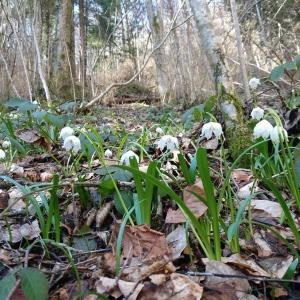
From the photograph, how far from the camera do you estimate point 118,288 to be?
102cm

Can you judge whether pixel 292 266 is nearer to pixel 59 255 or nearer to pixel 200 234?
pixel 200 234

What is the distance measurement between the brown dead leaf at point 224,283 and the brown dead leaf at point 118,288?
0.20 meters

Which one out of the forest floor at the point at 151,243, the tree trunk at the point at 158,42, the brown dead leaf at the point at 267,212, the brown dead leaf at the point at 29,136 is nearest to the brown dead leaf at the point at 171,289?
the forest floor at the point at 151,243

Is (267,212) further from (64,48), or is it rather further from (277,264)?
(64,48)

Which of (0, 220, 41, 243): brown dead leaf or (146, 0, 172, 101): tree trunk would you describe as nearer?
(0, 220, 41, 243): brown dead leaf

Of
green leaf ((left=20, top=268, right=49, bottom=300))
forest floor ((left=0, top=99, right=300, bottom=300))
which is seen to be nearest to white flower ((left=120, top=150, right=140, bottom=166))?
forest floor ((left=0, top=99, right=300, bottom=300))

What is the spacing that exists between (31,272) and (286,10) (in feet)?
34.5

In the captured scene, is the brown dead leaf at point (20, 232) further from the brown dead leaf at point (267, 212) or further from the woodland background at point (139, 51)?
the woodland background at point (139, 51)

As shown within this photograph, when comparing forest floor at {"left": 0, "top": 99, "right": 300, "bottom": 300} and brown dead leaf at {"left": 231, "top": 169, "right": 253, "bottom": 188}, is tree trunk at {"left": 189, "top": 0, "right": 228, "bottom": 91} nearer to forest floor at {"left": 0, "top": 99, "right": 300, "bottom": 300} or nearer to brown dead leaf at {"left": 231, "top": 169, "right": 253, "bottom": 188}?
brown dead leaf at {"left": 231, "top": 169, "right": 253, "bottom": 188}

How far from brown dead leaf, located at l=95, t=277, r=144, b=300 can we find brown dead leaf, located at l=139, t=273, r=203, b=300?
21 millimetres

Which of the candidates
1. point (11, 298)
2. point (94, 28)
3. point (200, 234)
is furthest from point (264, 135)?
point (94, 28)

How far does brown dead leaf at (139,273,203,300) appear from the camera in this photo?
3.20 feet

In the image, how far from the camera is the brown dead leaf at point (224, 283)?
994mm

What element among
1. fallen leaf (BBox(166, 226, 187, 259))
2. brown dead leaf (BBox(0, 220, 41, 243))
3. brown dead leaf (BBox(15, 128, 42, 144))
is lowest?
fallen leaf (BBox(166, 226, 187, 259))
